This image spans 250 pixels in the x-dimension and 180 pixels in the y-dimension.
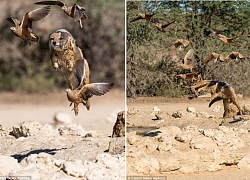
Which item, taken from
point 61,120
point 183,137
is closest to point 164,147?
point 183,137

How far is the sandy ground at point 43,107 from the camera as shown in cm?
1095

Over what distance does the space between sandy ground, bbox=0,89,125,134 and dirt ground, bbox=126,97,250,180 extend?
0.47m

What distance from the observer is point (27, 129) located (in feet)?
21.1

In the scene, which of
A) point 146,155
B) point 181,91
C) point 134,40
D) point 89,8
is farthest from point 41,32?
point 146,155

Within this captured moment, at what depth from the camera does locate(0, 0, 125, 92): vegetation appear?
10.9 meters

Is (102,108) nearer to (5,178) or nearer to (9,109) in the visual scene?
(9,109)

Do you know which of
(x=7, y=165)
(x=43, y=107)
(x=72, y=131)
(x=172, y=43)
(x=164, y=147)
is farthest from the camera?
(x=172, y=43)

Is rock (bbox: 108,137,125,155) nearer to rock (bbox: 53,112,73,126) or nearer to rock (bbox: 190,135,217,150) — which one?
rock (bbox: 190,135,217,150)

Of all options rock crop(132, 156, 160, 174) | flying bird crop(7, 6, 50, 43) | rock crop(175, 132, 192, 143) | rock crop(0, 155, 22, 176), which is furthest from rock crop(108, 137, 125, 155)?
flying bird crop(7, 6, 50, 43)

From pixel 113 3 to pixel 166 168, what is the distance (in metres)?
7.90

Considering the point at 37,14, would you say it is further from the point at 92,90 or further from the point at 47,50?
the point at 47,50

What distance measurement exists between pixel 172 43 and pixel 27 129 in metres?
6.53

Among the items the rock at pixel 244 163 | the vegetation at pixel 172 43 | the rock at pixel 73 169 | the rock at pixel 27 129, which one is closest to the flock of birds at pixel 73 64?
the rock at pixel 73 169

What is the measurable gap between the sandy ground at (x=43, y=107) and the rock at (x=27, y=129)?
3975mm
